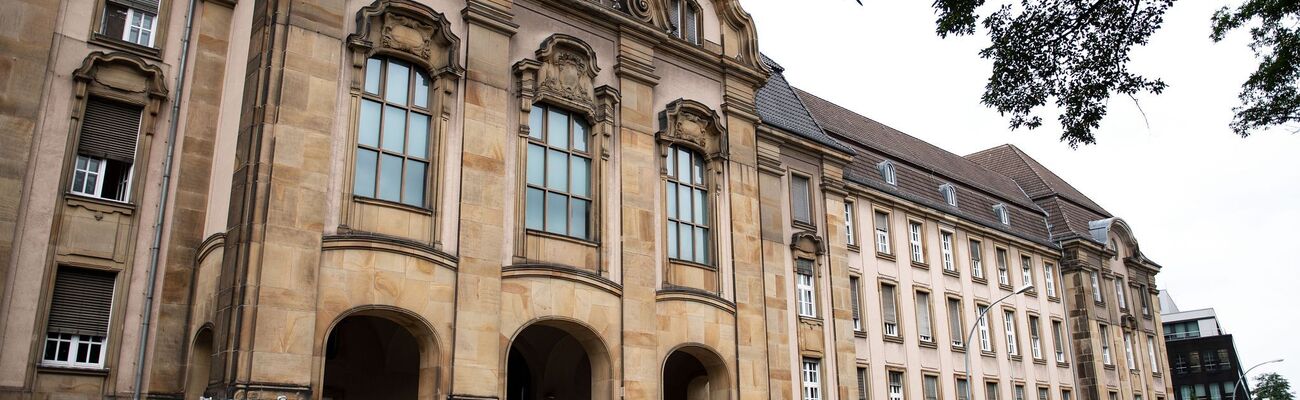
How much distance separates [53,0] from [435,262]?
7756 mm

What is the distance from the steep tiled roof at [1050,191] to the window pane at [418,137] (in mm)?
31612

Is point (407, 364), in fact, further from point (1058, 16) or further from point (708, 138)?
point (1058, 16)

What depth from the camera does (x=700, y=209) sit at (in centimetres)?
2514

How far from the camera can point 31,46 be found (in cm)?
1800

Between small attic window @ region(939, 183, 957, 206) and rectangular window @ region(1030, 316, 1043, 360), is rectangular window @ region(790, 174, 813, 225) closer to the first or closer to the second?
small attic window @ region(939, 183, 957, 206)

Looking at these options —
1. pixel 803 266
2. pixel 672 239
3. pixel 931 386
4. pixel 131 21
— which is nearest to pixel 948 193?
pixel 931 386

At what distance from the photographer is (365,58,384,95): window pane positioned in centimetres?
1947

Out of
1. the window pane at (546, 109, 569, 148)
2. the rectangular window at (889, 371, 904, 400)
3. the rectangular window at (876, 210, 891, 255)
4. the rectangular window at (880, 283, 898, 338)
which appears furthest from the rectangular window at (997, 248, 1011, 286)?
the window pane at (546, 109, 569, 148)

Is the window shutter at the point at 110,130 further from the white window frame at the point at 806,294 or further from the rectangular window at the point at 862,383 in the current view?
the rectangular window at the point at 862,383

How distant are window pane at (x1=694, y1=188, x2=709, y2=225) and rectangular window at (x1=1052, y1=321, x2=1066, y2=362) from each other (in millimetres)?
22080

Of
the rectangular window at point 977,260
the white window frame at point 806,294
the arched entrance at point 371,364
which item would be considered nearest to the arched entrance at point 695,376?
the white window frame at point 806,294

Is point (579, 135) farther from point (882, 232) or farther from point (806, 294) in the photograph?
point (882, 232)

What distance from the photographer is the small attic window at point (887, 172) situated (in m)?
36.4

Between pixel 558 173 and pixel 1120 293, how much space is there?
32851 millimetres
